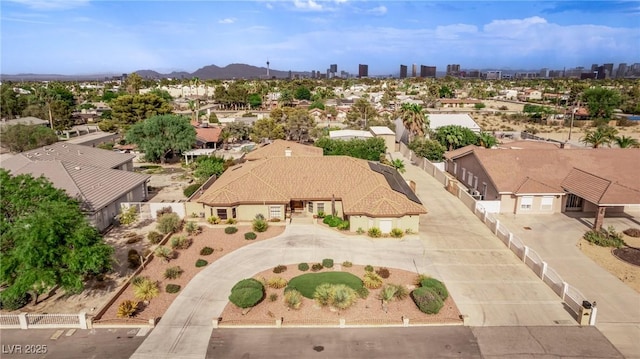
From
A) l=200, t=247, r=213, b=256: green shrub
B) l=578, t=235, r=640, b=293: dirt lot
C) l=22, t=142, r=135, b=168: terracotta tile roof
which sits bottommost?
l=578, t=235, r=640, b=293: dirt lot

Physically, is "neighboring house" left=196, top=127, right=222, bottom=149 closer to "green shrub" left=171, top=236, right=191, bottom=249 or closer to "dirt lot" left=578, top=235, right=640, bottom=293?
"green shrub" left=171, top=236, right=191, bottom=249

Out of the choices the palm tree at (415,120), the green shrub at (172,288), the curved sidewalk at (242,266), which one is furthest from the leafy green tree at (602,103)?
the green shrub at (172,288)

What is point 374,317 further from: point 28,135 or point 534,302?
point 28,135

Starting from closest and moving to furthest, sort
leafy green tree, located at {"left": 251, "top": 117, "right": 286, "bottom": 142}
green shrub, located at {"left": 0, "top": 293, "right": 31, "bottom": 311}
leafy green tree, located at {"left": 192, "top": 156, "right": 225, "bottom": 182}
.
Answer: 1. green shrub, located at {"left": 0, "top": 293, "right": 31, "bottom": 311}
2. leafy green tree, located at {"left": 192, "top": 156, "right": 225, "bottom": 182}
3. leafy green tree, located at {"left": 251, "top": 117, "right": 286, "bottom": 142}

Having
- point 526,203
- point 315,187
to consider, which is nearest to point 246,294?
point 315,187

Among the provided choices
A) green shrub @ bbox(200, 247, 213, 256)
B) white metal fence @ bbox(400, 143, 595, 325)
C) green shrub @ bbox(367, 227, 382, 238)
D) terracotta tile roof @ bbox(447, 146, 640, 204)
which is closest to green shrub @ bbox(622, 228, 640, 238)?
terracotta tile roof @ bbox(447, 146, 640, 204)

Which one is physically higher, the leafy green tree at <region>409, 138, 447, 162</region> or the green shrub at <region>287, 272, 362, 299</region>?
the leafy green tree at <region>409, 138, 447, 162</region>
